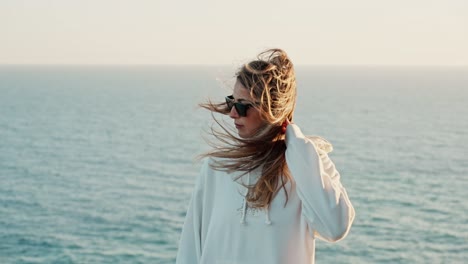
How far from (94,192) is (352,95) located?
316 feet

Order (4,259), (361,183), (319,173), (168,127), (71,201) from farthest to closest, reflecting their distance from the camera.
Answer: (168,127), (361,183), (71,201), (4,259), (319,173)

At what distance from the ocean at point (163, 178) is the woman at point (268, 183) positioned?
0.98ft

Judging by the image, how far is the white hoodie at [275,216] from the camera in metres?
3.64

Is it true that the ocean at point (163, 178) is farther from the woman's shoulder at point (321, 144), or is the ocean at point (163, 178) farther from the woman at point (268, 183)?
the woman's shoulder at point (321, 144)

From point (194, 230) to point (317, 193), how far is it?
29.3 inches

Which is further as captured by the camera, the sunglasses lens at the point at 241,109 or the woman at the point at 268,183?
the sunglasses lens at the point at 241,109

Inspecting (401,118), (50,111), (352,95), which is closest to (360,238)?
(401,118)

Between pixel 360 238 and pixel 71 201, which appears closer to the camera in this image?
pixel 360 238

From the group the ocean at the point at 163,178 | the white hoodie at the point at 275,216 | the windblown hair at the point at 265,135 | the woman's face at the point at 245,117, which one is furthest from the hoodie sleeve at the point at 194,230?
the ocean at the point at 163,178

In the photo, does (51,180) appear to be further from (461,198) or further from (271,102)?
(271,102)

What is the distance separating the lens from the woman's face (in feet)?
12.4

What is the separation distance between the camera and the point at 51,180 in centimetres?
6531

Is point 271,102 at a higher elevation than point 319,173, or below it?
higher

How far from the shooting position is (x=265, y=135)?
3.85 metres
